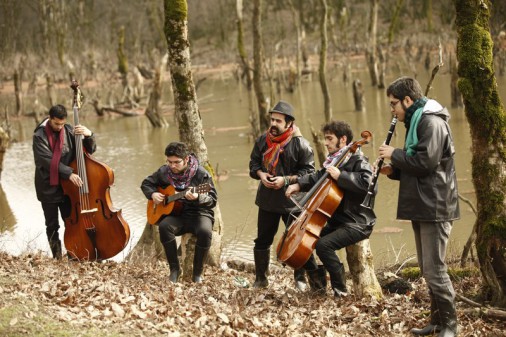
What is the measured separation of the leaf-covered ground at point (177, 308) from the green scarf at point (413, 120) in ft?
4.83

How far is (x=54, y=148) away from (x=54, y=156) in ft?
0.36

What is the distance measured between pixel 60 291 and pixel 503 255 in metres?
3.47

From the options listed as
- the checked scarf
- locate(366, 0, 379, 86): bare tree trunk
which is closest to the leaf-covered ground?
the checked scarf

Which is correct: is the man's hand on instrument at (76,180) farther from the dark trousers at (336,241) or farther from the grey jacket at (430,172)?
the grey jacket at (430,172)

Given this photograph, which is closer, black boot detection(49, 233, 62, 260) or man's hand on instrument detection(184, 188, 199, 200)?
man's hand on instrument detection(184, 188, 199, 200)

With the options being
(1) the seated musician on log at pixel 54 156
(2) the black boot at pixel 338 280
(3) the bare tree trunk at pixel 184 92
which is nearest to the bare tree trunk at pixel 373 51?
(3) the bare tree trunk at pixel 184 92

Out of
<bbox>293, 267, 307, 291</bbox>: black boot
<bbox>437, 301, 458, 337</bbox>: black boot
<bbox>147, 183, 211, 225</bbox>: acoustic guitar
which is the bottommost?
<bbox>293, 267, 307, 291</bbox>: black boot

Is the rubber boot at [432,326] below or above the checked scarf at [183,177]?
below

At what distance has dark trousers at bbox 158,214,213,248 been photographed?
760cm

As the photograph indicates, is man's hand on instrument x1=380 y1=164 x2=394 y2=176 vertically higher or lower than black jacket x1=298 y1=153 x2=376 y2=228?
higher

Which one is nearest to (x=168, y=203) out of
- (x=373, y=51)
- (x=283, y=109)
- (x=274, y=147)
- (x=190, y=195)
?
(x=190, y=195)

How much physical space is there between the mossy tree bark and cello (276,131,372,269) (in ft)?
2.83

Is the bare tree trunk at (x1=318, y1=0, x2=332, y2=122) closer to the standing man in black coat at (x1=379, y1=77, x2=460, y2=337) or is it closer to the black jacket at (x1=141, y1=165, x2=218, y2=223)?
the black jacket at (x1=141, y1=165, x2=218, y2=223)

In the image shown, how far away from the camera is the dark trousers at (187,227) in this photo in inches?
299
